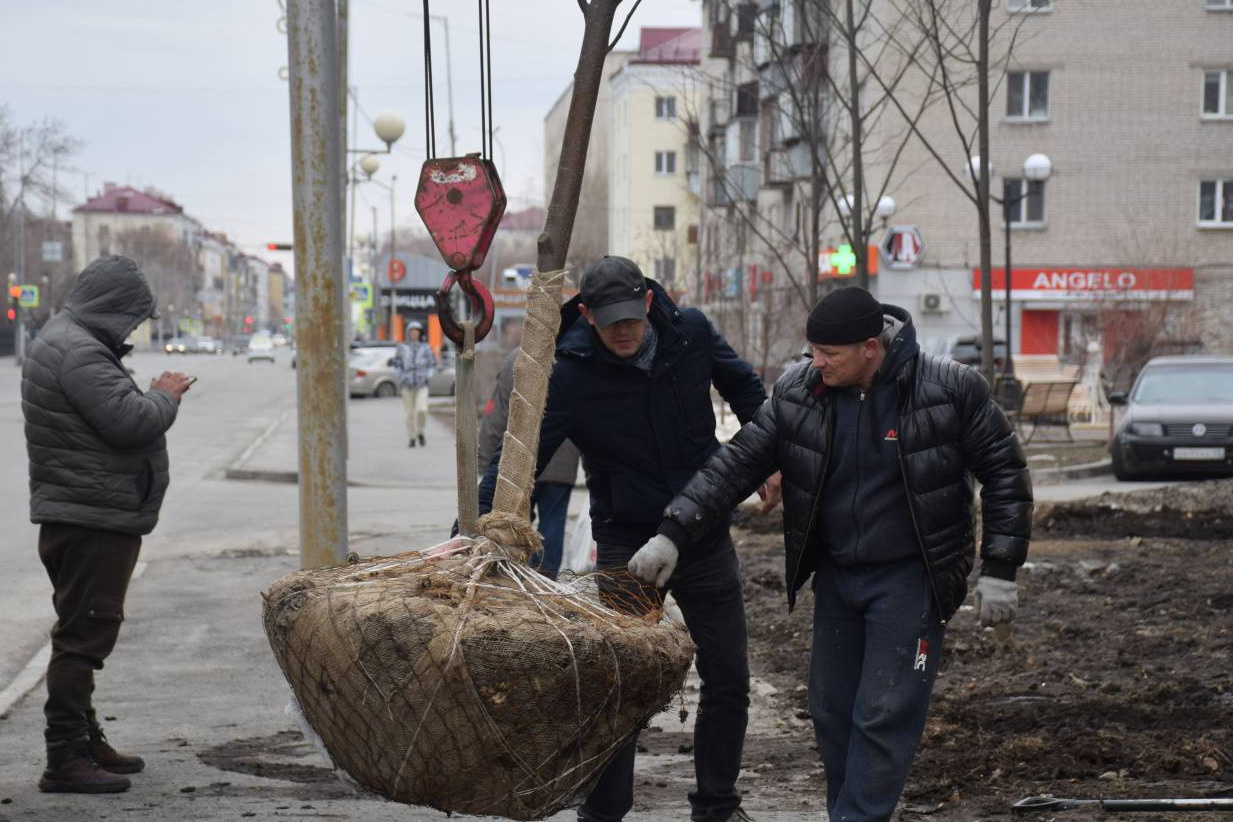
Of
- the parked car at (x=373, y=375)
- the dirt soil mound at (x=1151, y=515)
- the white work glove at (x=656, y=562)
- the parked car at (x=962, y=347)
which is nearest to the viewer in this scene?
the white work glove at (x=656, y=562)

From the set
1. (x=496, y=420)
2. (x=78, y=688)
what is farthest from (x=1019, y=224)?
(x=78, y=688)

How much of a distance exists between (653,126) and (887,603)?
7400 cm

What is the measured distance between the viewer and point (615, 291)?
4.86 m

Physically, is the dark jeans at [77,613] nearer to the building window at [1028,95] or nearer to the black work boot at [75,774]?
the black work boot at [75,774]

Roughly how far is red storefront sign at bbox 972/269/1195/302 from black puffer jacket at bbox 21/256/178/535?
33.8 meters

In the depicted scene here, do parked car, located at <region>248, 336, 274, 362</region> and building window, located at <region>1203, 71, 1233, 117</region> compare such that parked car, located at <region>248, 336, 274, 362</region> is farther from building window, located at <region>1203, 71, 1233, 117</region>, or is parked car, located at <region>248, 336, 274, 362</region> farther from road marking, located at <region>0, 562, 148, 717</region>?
road marking, located at <region>0, 562, 148, 717</region>

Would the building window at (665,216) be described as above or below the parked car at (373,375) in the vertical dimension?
above

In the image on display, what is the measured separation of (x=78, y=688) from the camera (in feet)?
19.1

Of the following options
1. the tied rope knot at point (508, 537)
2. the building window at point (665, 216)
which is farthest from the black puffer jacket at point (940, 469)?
the building window at point (665, 216)

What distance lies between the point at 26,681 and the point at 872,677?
5031 millimetres

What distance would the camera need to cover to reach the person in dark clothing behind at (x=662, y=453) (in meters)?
5.06

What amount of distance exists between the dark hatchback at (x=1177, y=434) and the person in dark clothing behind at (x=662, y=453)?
14.5 meters

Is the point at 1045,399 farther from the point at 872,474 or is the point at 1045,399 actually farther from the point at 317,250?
the point at 872,474

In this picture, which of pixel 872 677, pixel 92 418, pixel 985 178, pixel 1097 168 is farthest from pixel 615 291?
pixel 1097 168
